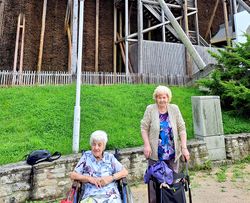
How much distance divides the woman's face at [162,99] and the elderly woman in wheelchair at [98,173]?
0.88 meters

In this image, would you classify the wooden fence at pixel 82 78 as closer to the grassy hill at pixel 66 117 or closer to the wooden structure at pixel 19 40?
the wooden structure at pixel 19 40

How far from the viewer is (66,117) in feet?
22.5

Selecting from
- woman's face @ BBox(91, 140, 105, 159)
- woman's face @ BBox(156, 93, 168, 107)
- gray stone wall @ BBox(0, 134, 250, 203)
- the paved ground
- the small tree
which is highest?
the small tree

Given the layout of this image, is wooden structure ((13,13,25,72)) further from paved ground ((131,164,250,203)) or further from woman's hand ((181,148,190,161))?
woman's hand ((181,148,190,161))

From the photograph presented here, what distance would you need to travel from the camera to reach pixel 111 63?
15891 millimetres

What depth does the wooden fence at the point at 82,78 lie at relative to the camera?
1038 centimetres

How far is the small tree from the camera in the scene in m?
8.06

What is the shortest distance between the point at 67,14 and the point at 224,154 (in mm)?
12719

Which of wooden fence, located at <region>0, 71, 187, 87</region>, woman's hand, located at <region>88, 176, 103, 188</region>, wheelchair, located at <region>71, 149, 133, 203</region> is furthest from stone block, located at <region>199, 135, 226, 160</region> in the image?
wooden fence, located at <region>0, 71, 187, 87</region>

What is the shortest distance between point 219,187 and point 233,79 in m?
5.37

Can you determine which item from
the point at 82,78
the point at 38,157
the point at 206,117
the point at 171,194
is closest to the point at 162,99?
the point at 171,194

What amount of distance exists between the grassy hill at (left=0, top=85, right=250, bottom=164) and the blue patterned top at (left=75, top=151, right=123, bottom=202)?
241 centimetres

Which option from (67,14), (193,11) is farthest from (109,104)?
(193,11)

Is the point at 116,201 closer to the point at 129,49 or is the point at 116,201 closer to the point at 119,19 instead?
the point at 129,49
